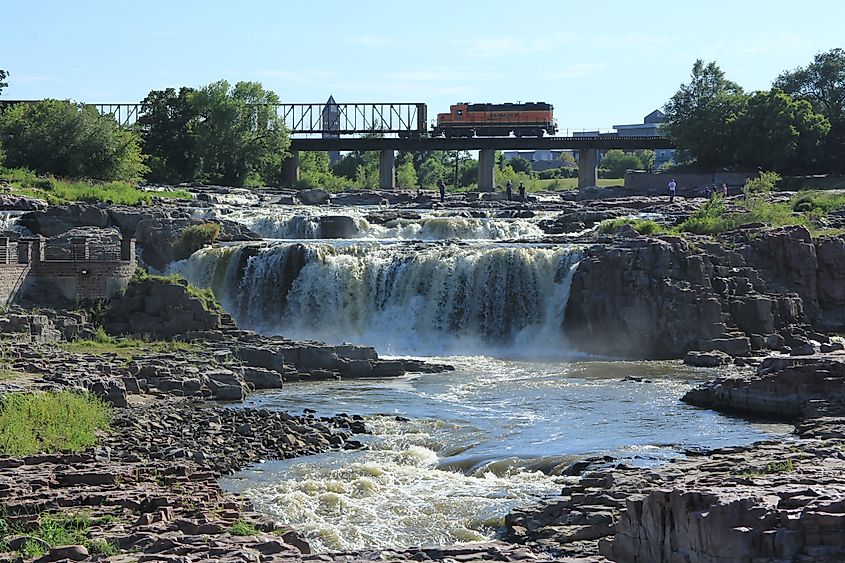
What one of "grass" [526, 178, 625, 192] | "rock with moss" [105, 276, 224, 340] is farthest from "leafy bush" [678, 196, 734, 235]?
"grass" [526, 178, 625, 192]

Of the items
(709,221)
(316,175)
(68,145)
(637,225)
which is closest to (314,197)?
(68,145)

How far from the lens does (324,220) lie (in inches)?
2156

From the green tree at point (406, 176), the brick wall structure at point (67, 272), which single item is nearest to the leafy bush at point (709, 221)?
the brick wall structure at point (67, 272)

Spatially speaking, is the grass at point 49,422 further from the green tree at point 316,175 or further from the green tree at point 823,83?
the green tree at point 823,83

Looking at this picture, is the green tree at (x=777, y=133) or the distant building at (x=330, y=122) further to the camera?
the distant building at (x=330, y=122)

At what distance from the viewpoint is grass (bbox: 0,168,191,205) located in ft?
184

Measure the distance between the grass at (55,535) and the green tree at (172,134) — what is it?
56.2 meters

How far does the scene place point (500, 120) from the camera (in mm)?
83375

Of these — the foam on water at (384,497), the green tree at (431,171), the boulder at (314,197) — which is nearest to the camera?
the foam on water at (384,497)

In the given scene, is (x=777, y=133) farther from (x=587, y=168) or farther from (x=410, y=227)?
(x=410, y=227)

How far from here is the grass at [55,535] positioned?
1709cm

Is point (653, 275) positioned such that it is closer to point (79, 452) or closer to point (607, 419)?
point (607, 419)

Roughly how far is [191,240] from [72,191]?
1021cm

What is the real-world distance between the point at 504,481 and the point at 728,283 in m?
22.5
